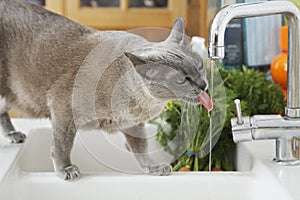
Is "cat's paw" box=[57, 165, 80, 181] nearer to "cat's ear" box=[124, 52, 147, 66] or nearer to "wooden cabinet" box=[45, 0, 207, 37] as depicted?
"cat's ear" box=[124, 52, 147, 66]

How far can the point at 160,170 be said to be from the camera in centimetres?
123

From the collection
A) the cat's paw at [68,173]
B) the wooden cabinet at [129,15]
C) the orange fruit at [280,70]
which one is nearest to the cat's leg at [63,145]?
the cat's paw at [68,173]

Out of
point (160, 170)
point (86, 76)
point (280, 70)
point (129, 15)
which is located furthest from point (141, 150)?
point (129, 15)

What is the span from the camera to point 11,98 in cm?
129

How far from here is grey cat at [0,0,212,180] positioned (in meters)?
1.10

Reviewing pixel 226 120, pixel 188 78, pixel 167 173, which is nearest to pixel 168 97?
pixel 188 78

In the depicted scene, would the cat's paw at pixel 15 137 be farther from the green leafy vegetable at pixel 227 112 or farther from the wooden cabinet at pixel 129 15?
the wooden cabinet at pixel 129 15

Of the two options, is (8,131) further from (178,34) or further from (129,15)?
(129,15)

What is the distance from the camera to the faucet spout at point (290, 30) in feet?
3.51

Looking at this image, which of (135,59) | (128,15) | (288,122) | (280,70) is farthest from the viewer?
(128,15)

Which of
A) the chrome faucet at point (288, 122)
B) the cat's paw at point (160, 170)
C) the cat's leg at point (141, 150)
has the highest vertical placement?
the chrome faucet at point (288, 122)

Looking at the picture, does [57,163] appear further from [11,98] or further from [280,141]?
[280,141]

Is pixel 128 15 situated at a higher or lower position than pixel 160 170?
higher

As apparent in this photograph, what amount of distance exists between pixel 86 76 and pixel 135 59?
15 centimetres
